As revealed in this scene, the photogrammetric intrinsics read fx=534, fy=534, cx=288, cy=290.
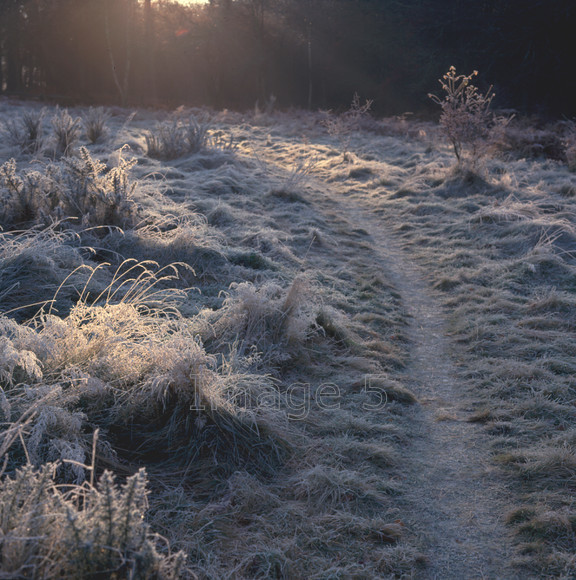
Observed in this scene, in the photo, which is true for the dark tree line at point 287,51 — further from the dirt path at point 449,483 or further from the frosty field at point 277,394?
the dirt path at point 449,483

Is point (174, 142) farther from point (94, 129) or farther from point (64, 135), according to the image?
point (64, 135)

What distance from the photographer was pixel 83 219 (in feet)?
18.1

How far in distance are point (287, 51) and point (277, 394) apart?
34.4m

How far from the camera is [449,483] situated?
9.73ft

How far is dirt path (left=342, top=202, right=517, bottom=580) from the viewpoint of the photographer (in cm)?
244

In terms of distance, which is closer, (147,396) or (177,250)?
(147,396)

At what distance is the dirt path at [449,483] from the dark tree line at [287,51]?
26.3 metres

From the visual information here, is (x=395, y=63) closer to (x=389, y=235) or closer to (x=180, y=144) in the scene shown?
(x=180, y=144)

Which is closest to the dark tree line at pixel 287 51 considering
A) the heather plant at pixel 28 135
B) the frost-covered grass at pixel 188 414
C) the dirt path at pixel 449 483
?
the heather plant at pixel 28 135

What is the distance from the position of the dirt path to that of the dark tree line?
26348mm

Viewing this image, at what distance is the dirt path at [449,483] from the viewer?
244 centimetres

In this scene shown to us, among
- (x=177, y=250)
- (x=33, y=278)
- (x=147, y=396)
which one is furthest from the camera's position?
(x=177, y=250)

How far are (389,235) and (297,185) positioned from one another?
7.34ft

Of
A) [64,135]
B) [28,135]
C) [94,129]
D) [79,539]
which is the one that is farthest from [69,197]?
[94,129]
